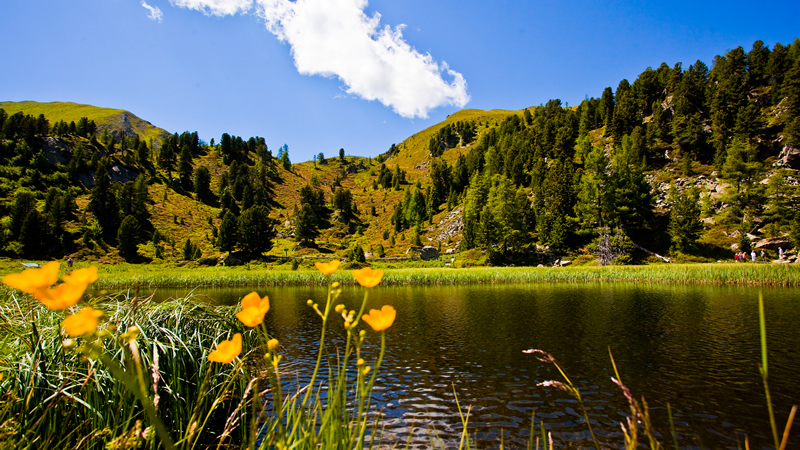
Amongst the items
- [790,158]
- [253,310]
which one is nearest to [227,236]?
[253,310]

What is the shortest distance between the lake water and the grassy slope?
18955cm

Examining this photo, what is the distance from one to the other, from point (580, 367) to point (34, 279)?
12.7 metres

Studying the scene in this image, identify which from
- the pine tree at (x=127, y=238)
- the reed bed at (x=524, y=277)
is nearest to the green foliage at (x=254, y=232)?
the pine tree at (x=127, y=238)

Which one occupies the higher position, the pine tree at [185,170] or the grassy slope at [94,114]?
the grassy slope at [94,114]

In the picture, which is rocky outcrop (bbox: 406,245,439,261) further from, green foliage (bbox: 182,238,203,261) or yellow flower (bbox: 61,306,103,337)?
yellow flower (bbox: 61,306,103,337)

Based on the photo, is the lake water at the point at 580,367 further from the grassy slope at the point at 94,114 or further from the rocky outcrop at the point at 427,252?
the grassy slope at the point at 94,114

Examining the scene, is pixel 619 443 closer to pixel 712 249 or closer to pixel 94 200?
pixel 712 249

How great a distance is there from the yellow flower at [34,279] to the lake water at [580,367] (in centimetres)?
147

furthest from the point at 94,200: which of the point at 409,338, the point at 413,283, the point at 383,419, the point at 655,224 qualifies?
the point at 655,224

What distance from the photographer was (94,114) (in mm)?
178500

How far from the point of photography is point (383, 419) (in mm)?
7820

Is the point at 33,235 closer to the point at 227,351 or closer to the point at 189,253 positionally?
the point at 189,253

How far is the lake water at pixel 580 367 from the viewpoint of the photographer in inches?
299

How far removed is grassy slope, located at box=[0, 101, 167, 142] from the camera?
162875mm
